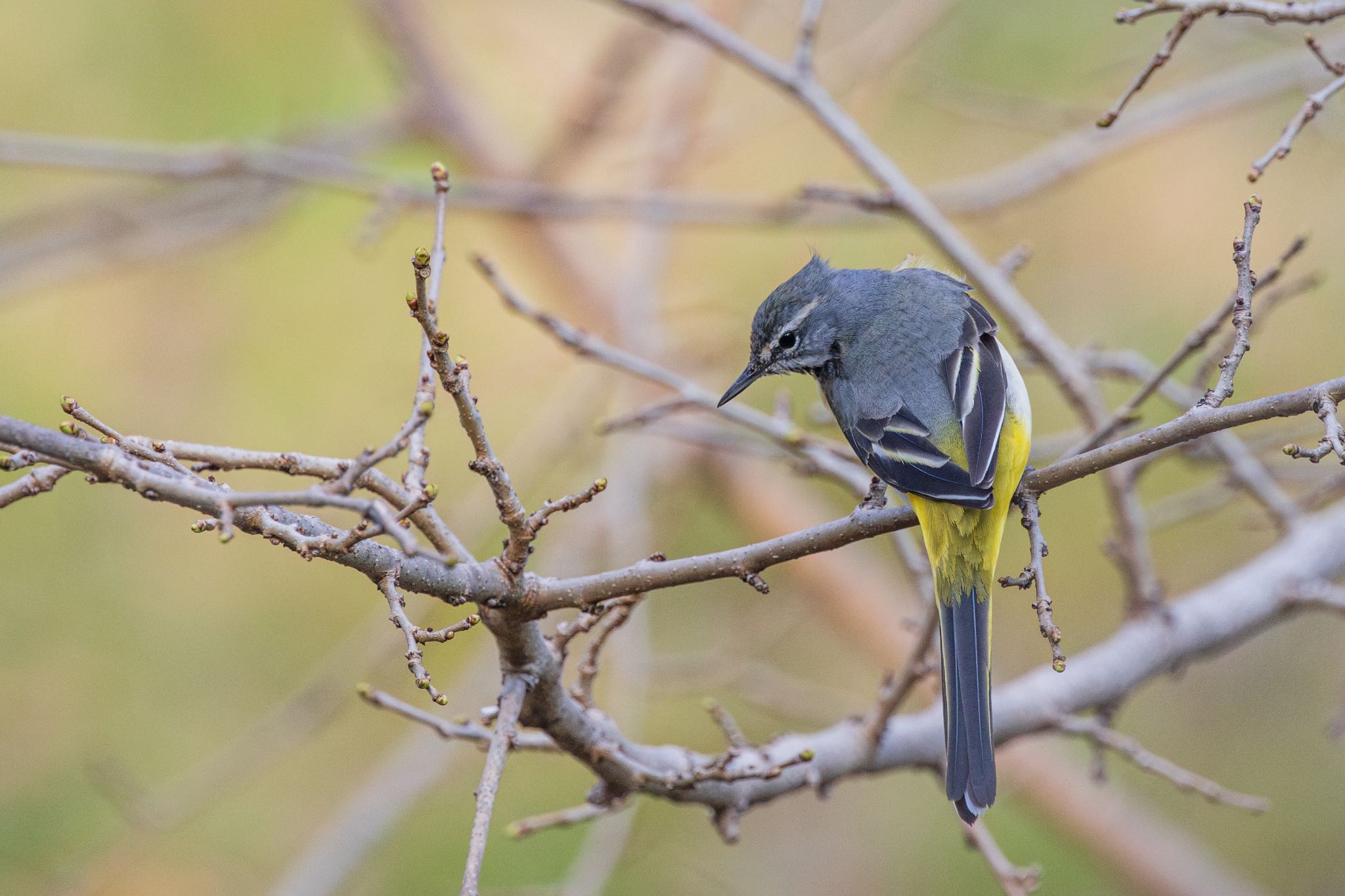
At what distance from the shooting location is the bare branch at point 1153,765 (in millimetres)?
2529

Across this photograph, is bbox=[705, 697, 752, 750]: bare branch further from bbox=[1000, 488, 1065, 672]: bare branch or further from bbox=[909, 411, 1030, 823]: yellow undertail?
bbox=[1000, 488, 1065, 672]: bare branch

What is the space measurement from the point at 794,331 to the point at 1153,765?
4.76 ft

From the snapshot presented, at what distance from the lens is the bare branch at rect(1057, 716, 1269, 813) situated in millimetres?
2529

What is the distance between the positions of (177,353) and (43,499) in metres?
0.95

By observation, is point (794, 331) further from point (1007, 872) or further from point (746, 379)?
point (1007, 872)

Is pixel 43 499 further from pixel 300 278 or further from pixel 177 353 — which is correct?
pixel 300 278

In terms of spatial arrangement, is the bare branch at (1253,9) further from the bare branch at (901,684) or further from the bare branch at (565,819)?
the bare branch at (565,819)

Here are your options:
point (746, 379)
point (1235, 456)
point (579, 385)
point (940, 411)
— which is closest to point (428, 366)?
point (940, 411)

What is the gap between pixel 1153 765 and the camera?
2.54 meters

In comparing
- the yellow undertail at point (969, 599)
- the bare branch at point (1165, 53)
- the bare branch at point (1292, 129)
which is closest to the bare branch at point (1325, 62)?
the bare branch at point (1292, 129)

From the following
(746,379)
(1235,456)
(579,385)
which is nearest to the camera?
(1235,456)

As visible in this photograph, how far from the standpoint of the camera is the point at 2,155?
3.80 m

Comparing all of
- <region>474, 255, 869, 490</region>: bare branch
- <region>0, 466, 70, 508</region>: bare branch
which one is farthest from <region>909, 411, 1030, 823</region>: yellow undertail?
<region>0, 466, 70, 508</region>: bare branch

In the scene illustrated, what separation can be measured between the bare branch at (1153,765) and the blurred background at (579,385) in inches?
59.0
